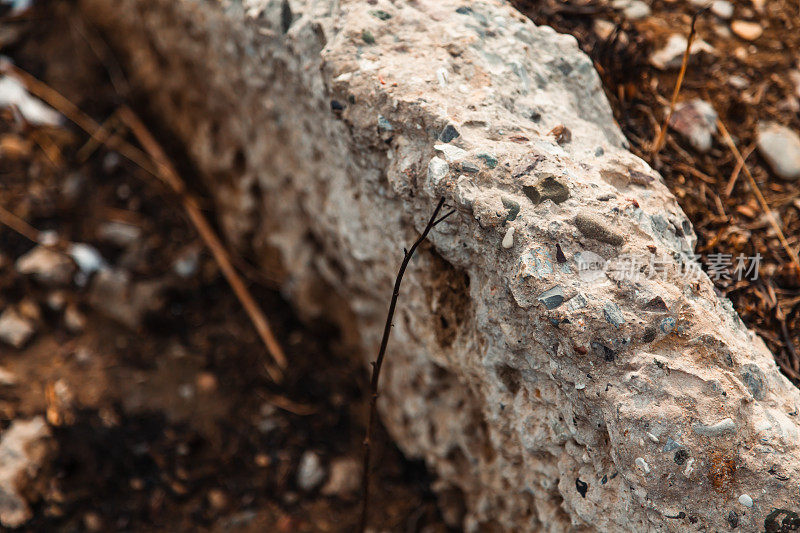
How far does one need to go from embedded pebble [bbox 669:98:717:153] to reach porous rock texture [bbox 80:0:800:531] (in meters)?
0.36

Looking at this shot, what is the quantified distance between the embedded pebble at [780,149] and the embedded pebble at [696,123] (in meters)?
0.15

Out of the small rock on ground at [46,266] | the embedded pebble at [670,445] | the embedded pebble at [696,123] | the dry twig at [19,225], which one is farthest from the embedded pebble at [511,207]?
the dry twig at [19,225]

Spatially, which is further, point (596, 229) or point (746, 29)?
point (746, 29)

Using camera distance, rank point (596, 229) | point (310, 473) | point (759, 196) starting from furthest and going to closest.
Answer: point (310, 473) < point (759, 196) < point (596, 229)

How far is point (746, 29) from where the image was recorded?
6.23 ft

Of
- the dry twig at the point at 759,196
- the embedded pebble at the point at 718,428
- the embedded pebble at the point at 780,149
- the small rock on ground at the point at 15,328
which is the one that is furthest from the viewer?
the small rock on ground at the point at 15,328

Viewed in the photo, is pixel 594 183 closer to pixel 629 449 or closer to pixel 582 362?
pixel 582 362

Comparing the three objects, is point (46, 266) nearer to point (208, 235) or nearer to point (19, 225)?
point (19, 225)

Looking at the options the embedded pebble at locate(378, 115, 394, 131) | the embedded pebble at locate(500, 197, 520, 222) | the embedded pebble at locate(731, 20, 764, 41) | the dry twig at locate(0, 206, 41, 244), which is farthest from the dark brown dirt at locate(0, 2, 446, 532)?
the embedded pebble at locate(731, 20, 764, 41)

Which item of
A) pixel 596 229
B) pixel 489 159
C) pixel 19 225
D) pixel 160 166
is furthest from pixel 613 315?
pixel 19 225

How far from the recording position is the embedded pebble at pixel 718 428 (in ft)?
3.69

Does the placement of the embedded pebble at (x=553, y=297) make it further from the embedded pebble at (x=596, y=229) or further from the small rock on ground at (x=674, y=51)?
the small rock on ground at (x=674, y=51)

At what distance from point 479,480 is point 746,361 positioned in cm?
82

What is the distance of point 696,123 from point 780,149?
245 mm
